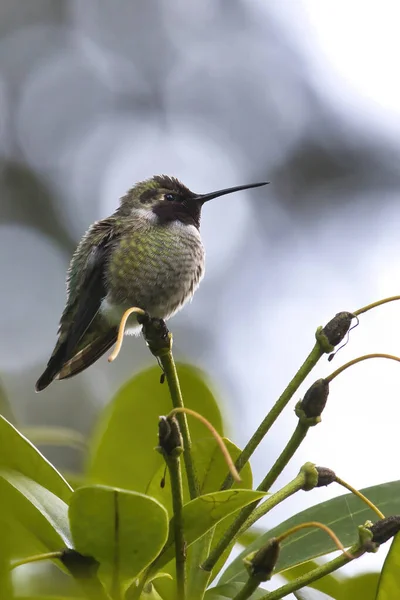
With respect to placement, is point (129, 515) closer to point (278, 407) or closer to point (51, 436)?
point (278, 407)

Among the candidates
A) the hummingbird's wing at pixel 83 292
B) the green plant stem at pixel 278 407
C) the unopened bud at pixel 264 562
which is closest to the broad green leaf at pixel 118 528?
the unopened bud at pixel 264 562

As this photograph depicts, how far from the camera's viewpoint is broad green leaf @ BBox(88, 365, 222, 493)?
1558 millimetres

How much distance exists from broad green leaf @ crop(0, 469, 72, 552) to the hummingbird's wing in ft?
4.34

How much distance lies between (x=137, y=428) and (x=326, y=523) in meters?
0.40

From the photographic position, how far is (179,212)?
10.9 ft

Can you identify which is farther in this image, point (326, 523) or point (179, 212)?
point (179, 212)

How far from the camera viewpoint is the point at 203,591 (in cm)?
121

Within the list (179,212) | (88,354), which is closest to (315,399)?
(88,354)

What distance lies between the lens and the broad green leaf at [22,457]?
3.98 feet

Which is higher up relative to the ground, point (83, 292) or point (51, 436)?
point (83, 292)

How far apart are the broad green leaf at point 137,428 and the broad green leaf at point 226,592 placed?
0.86ft

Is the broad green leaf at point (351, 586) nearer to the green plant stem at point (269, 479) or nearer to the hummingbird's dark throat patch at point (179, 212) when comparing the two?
the green plant stem at point (269, 479)

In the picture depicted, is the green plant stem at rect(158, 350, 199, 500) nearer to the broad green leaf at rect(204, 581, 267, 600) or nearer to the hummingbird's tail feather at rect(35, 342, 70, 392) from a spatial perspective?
the broad green leaf at rect(204, 581, 267, 600)

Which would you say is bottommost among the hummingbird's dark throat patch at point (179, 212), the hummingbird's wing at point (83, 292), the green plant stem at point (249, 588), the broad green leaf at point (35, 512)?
the green plant stem at point (249, 588)
